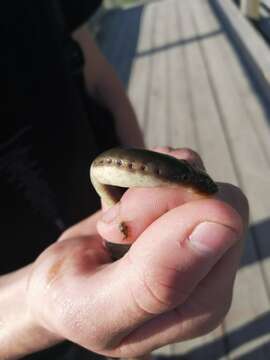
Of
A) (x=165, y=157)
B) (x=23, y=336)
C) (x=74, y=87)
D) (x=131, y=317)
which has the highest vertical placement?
(x=74, y=87)

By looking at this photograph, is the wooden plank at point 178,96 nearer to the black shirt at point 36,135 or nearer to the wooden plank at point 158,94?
the wooden plank at point 158,94

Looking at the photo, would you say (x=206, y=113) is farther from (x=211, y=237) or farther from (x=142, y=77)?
(x=211, y=237)

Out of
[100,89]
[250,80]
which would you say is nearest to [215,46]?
[250,80]

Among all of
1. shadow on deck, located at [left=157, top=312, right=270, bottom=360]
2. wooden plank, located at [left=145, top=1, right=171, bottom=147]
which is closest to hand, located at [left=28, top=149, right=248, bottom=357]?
shadow on deck, located at [left=157, top=312, right=270, bottom=360]

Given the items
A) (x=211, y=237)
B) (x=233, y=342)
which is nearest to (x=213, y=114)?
(x=233, y=342)

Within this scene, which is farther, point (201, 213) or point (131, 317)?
point (131, 317)

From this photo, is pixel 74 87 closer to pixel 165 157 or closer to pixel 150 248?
pixel 165 157

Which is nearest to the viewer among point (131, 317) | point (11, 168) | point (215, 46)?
point (131, 317)
